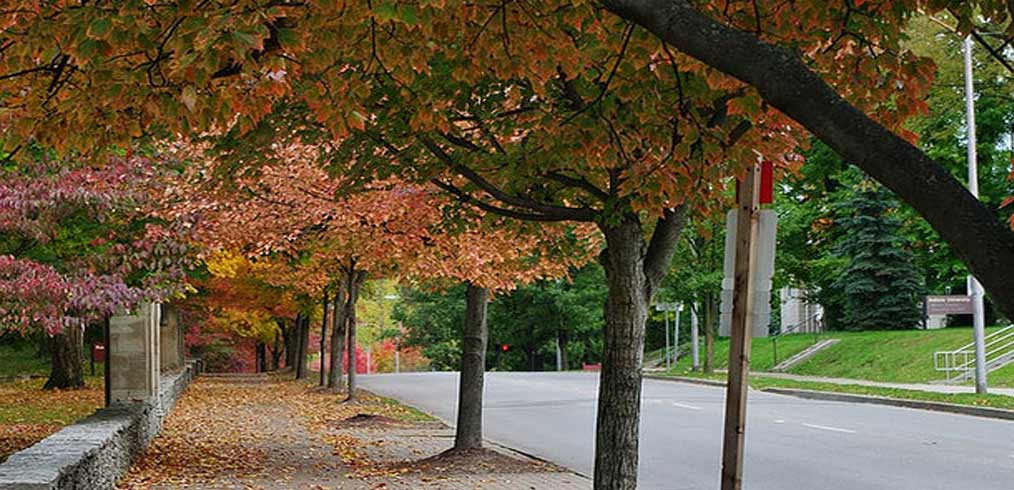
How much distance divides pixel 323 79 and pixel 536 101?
261cm

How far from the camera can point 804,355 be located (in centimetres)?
4425

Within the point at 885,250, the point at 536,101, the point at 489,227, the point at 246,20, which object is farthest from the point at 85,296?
the point at 885,250

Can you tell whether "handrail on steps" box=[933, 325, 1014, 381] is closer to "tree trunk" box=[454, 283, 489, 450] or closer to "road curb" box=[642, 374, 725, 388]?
"road curb" box=[642, 374, 725, 388]

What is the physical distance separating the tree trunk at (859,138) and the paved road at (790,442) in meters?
9.46

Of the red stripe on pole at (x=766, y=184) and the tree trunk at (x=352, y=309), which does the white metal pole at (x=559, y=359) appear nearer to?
the tree trunk at (x=352, y=309)

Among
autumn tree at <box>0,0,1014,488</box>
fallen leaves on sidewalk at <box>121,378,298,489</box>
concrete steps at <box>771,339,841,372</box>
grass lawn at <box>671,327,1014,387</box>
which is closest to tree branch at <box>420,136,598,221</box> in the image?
autumn tree at <box>0,0,1014,488</box>

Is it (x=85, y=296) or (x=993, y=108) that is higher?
(x=993, y=108)

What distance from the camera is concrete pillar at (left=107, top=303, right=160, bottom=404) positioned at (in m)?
15.4

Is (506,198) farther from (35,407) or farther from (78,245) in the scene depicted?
(35,407)

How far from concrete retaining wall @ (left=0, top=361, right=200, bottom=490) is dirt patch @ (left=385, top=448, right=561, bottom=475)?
3.05 metres

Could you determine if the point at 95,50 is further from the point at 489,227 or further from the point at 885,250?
the point at 885,250

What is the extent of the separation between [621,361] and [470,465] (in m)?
5.33

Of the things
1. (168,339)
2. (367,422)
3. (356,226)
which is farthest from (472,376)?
(168,339)

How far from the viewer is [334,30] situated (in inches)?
274
